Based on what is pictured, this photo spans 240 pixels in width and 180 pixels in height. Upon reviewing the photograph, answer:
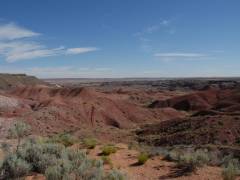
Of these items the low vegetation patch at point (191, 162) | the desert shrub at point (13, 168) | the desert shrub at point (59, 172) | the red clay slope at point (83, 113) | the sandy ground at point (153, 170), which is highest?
the desert shrub at point (59, 172)

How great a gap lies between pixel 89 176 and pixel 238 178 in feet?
15.6

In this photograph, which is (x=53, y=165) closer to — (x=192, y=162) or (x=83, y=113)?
(x=192, y=162)

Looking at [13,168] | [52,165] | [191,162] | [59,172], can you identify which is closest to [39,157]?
[52,165]

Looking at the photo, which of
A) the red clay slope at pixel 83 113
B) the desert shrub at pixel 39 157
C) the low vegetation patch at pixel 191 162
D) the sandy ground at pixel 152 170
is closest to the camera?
the desert shrub at pixel 39 157

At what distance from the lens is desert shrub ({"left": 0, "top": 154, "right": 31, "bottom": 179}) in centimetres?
850

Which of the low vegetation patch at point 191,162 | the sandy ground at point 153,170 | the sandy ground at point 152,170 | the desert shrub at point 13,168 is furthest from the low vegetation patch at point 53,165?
the low vegetation patch at point 191,162

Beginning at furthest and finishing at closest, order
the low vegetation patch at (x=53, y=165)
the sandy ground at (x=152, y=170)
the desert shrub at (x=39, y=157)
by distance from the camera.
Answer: the sandy ground at (x=152, y=170)
the desert shrub at (x=39, y=157)
the low vegetation patch at (x=53, y=165)

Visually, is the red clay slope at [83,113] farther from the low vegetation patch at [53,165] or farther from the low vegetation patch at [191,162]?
the low vegetation patch at [191,162]

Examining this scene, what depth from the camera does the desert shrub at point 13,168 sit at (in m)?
8.50

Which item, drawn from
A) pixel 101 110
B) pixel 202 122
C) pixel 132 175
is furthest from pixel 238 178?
pixel 101 110

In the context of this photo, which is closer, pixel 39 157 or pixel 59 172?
pixel 59 172

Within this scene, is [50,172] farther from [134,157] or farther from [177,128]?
[177,128]

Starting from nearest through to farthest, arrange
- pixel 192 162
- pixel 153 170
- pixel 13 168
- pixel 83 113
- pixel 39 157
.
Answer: pixel 13 168 < pixel 39 157 < pixel 192 162 < pixel 153 170 < pixel 83 113

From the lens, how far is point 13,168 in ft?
28.0
